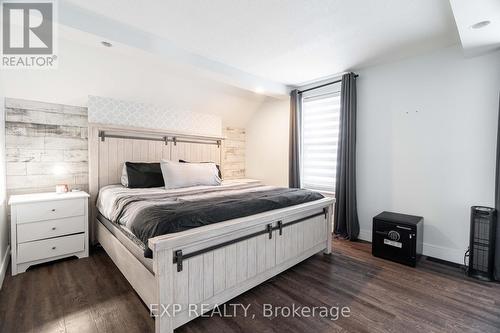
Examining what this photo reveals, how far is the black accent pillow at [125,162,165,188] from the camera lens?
3.02 metres

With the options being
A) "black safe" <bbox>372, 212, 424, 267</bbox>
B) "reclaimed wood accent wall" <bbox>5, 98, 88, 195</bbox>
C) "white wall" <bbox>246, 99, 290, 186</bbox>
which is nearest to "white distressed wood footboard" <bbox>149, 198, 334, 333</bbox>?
"black safe" <bbox>372, 212, 424, 267</bbox>

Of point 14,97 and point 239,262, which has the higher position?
point 14,97

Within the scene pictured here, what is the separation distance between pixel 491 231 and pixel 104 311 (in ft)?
11.2

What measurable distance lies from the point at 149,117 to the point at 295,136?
231 centimetres

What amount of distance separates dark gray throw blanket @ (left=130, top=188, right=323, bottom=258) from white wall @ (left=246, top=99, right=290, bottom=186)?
75.6 inches

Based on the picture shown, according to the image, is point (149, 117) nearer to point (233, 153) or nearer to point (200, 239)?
point (233, 153)

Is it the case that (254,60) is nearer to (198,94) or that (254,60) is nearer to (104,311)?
(198,94)

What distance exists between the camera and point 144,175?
3096 millimetres

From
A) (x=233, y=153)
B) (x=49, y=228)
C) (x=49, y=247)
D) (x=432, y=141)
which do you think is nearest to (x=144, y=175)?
(x=49, y=228)

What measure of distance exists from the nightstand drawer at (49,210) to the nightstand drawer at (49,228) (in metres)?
0.05

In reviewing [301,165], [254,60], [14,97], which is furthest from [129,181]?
[301,165]

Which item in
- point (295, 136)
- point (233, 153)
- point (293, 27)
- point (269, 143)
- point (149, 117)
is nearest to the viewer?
point (293, 27)

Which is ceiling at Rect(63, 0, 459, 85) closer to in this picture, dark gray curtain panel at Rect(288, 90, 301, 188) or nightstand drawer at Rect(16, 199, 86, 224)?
dark gray curtain panel at Rect(288, 90, 301, 188)

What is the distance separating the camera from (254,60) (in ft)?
9.73
